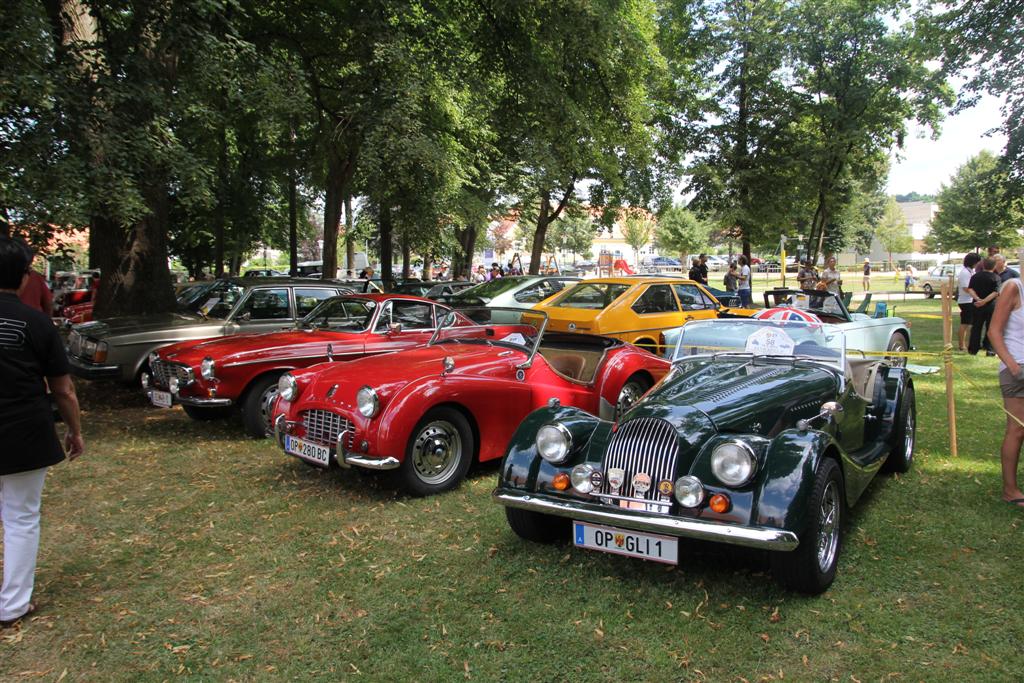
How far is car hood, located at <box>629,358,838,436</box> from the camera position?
435 cm

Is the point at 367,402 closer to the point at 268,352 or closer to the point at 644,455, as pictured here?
the point at 644,455

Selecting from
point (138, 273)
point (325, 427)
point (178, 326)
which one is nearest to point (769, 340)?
point (325, 427)

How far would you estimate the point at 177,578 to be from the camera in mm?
4309

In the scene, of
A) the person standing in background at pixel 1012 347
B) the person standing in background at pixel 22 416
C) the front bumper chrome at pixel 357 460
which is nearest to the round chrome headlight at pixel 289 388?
the front bumper chrome at pixel 357 460

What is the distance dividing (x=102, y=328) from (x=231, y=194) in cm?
1807

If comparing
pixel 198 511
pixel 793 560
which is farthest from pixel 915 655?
pixel 198 511

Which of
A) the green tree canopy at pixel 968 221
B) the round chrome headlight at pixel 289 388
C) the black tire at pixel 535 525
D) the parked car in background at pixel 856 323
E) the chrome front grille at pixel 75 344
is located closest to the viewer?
the black tire at pixel 535 525

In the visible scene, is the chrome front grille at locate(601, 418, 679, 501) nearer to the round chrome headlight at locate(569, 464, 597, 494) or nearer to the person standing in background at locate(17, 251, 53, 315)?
the round chrome headlight at locate(569, 464, 597, 494)

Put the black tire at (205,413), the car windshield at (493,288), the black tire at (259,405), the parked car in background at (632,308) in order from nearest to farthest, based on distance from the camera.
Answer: the black tire at (259,405), the black tire at (205,413), the parked car in background at (632,308), the car windshield at (493,288)

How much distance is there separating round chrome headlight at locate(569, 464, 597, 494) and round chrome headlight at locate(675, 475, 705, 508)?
21.2 inches

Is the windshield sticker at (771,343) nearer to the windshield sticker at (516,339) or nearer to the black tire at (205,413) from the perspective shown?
the windshield sticker at (516,339)

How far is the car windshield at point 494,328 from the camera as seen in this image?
6.95 metres

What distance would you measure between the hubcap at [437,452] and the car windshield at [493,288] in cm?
1019

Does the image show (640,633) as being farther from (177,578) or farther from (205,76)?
(205,76)
